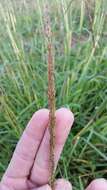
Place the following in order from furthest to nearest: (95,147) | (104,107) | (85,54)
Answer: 1. (85,54)
2. (104,107)
3. (95,147)

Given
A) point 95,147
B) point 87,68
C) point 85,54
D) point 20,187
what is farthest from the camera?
point 85,54

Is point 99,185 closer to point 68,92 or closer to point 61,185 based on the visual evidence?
point 61,185

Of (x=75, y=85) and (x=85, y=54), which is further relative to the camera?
(x=85, y=54)

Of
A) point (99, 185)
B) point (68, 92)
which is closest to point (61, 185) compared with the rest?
point (99, 185)

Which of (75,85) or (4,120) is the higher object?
(75,85)

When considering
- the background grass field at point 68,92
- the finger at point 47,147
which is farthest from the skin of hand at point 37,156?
the background grass field at point 68,92

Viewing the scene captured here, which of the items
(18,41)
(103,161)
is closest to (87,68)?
(18,41)

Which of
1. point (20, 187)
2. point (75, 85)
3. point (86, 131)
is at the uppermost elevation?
point (75, 85)

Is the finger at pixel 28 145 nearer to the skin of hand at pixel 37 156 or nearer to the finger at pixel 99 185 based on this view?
the skin of hand at pixel 37 156

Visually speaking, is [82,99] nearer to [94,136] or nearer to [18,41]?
[94,136]
